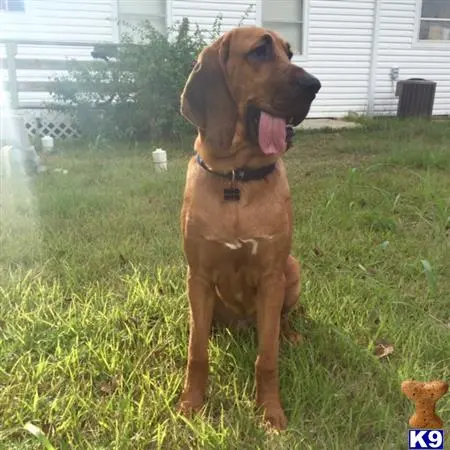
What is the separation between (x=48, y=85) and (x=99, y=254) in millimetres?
5800

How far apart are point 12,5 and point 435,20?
915 cm

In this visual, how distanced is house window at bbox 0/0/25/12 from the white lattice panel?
1.76m

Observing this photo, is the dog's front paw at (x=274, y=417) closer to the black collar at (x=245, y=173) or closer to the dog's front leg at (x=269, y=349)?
the dog's front leg at (x=269, y=349)

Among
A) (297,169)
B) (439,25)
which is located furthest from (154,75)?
(439,25)

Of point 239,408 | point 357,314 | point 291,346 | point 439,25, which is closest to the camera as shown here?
point 239,408

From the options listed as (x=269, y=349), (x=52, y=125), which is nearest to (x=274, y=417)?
(x=269, y=349)

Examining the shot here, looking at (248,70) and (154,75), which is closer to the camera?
(248,70)

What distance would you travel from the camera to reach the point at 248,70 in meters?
1.98

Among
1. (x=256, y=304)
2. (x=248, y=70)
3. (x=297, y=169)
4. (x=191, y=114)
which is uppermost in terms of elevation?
(x=248, y=70)

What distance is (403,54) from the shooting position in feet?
39.7

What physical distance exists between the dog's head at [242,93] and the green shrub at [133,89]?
5.95 meters

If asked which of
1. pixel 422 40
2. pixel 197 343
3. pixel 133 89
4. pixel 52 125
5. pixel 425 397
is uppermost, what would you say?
pixel 422 40

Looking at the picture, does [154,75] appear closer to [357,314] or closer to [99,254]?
[99,254]

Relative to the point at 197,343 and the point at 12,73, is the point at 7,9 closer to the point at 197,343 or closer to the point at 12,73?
the point at 12,73
